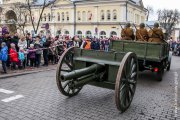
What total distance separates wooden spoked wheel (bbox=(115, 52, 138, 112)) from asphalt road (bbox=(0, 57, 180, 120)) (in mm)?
295

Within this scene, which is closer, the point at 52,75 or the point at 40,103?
the point at 40,103

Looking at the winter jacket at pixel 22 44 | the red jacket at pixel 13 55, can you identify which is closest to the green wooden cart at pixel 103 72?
the red jacket at pixel 13 55

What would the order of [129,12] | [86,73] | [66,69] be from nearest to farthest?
[86,73] < [66,69] < [129,12]

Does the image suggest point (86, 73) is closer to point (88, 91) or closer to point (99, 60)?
point (99, 60)

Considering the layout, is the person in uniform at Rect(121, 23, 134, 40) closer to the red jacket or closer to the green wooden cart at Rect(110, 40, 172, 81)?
the green wooden cart at Rect(110, 40, 172, 81)

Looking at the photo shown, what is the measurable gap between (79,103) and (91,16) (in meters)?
49.0

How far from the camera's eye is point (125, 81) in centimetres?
642

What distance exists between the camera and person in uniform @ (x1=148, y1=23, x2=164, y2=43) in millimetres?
11195

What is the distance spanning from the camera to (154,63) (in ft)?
34.4

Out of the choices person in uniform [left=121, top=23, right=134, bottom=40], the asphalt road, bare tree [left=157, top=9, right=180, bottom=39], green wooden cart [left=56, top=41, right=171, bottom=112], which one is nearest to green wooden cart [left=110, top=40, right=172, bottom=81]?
the asphalt road

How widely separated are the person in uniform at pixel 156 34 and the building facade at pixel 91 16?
1531 inches

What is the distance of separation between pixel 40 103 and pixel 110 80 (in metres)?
1.94

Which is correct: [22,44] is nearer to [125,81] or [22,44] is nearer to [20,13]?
[125,81]

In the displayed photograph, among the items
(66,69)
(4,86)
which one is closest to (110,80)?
(66,69)
